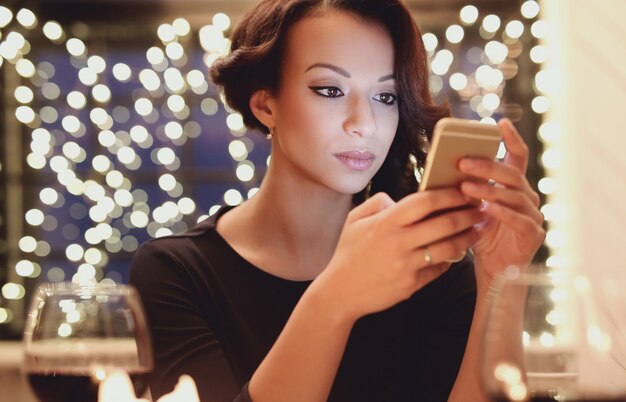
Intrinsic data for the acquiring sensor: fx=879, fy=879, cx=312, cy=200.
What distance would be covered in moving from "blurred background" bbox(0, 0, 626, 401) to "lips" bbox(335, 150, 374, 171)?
2.31m

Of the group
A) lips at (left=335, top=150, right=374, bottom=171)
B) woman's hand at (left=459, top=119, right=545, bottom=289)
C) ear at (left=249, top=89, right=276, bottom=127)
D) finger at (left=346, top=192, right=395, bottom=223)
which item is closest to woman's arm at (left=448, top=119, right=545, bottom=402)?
woman's hand at (left=459, top=119, right=545, bottom=289)

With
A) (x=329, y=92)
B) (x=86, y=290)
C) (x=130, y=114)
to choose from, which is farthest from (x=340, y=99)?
(x=130, y=114)

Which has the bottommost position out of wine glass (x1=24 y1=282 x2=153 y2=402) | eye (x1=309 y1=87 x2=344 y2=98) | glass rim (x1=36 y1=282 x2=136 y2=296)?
wine glass (x1=24 y1=282 x2=153 y2=402)

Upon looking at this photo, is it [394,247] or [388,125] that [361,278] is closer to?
[394,247]

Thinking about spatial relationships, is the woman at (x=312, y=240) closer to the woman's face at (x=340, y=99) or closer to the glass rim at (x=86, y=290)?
the woman's face at (x=340, y=99)

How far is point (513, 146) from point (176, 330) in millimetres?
635

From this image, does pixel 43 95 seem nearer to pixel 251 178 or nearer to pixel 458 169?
pixel 251 178

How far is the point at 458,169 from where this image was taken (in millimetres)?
792

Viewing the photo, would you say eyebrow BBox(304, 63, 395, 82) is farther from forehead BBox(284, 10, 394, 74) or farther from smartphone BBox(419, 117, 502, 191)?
smartphone BBox(419, 117, 502, 191)

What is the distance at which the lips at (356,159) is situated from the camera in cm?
131

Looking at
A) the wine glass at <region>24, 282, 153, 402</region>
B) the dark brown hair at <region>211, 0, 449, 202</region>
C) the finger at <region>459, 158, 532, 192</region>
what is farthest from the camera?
the dark brown hair at <region>211, 0, 449, 202</region>

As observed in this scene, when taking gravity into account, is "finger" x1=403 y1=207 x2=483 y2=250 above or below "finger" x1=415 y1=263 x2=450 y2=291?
above

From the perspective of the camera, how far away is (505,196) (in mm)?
888

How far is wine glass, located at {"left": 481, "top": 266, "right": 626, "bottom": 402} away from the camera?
1.89ft
